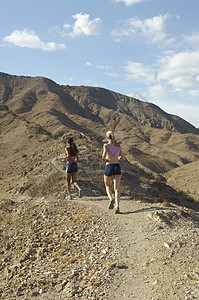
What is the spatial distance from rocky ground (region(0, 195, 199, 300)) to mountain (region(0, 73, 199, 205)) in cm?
435

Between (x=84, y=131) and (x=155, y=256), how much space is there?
70.7m

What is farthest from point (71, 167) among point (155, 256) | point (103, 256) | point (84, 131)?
point (84, 131)

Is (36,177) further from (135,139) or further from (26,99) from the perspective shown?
(26,99)

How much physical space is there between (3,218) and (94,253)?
21.8ft

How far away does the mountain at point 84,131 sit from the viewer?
2069cm

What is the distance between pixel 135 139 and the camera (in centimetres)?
8044

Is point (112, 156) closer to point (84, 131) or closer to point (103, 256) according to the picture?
point (103, 256)

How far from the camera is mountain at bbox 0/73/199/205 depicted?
2069cm

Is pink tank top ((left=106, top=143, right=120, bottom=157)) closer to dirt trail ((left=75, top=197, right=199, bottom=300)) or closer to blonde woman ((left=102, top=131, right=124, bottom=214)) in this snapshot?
blonde woman ((left=102, top=131, right=124, bottom=214))

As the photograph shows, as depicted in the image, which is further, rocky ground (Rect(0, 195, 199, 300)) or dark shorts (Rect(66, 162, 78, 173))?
dark shorts (Rect(66, 162, 78, 173))

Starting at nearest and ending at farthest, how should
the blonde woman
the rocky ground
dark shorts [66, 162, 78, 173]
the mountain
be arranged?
1. the rocky ground
2. the blonde woman
3. dark shorts [66, 162, 78, 173]
4. the mountain

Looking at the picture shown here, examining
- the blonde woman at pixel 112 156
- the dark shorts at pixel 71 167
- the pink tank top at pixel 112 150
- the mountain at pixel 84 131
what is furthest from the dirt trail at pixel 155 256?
the mountain at pixel 84 131

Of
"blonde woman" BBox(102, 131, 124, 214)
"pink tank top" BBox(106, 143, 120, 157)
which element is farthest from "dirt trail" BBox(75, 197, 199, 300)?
"pink tank top" BBox(106, 143, 120, 157)

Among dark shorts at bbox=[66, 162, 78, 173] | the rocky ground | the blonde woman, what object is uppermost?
the blonde woman
